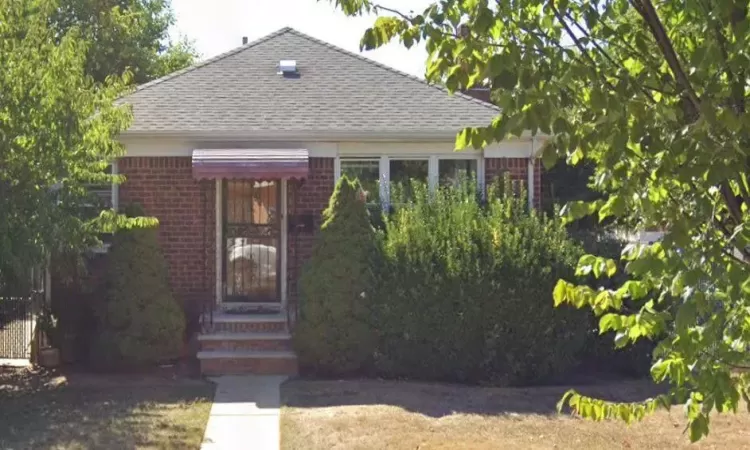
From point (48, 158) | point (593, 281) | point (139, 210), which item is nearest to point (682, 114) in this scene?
point (48, 158)

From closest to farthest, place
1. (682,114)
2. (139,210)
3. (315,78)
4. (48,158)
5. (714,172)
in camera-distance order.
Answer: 1. (714,172)
2. (682,114)
3. (48,158)
4. (139,210)
5. (315,78)

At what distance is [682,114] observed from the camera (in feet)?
10.4

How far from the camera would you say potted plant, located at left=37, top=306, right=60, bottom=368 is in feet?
39.2

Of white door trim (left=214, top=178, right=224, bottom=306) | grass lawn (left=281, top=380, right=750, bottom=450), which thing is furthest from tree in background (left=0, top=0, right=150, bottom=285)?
white door trim (left=214, top=178, right=224, bottom=306)

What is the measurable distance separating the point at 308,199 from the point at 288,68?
275 centimetres

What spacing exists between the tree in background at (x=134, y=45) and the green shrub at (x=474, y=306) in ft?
36.9

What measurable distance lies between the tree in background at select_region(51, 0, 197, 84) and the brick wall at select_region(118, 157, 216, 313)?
753cm

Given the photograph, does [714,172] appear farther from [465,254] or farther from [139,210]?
[139,210]

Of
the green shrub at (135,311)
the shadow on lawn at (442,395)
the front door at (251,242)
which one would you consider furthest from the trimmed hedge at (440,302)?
the front door at (251,242)

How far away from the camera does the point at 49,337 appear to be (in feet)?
39.8

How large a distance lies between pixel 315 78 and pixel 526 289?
5.54 m

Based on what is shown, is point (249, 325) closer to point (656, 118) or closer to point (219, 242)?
point (219, 242)

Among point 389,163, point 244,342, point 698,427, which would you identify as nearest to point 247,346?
point 244,342

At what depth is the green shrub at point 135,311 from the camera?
1130 centimetres
